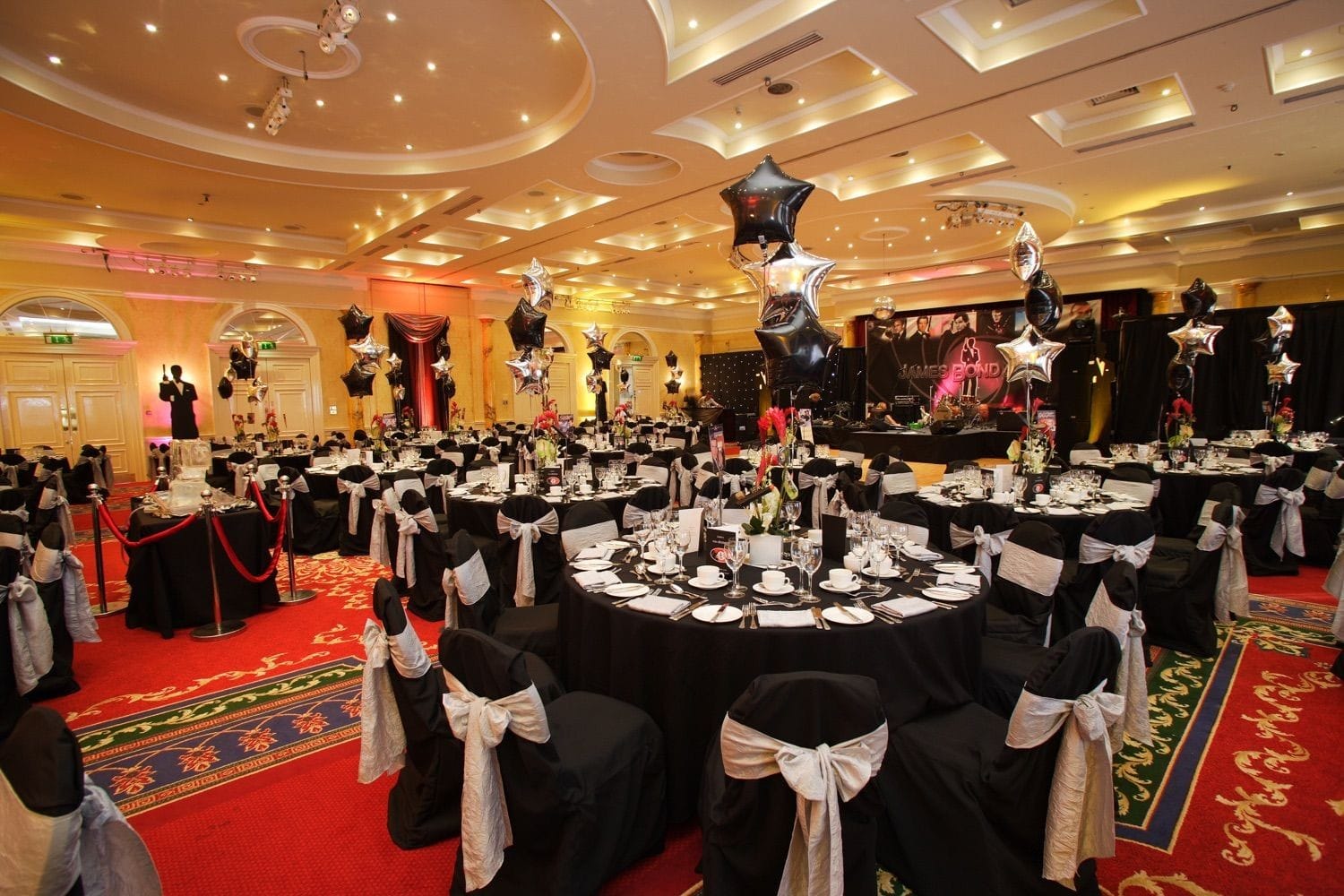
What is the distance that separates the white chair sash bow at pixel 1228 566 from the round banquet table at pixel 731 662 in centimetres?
240

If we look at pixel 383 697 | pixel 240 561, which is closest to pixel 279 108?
pixel 240 561

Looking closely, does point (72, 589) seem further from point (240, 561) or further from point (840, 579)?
point (840, 579)

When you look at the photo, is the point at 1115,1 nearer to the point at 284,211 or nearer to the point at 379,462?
the point at 379,462

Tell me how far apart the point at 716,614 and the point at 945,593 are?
0.95 meters

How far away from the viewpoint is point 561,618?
9.47ft

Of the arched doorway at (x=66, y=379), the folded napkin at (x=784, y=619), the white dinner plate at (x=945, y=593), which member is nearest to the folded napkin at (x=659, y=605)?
the folded napkin at (x=784, y=619)

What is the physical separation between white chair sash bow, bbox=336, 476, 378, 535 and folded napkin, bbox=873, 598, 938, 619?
5.64 metres

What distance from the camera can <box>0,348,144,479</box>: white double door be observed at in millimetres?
10984

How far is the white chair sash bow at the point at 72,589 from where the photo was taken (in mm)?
3652

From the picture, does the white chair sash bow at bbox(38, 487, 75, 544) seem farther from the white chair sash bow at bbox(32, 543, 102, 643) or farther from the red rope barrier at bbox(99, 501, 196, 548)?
the white chair sash bow at bbox(32, 543, 102, 643)

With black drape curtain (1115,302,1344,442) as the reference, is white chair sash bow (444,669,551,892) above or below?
below

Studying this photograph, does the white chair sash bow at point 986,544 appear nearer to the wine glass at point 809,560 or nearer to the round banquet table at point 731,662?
the round banquet table at point 731,662

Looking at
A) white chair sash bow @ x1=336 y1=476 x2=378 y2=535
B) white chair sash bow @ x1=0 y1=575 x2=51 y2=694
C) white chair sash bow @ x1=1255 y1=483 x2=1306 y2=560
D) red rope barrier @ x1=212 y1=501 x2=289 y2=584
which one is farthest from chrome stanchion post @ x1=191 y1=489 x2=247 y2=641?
white chair sash bow @ x1=1255 y1=483 x2=1306 y2=560

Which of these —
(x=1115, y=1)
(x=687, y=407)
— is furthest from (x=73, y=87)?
(x=687, y=407)
